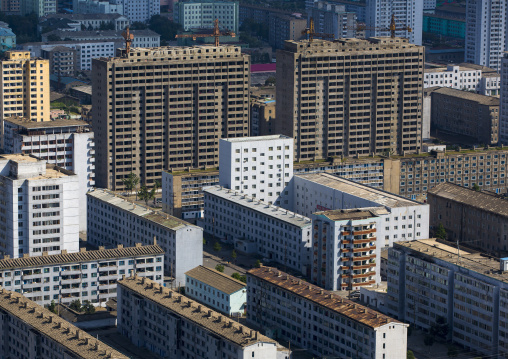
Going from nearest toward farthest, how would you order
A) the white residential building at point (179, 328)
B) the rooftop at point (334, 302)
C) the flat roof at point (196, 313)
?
the white residential building at point (179, 328), the flat roof at point (196, 313), the rooftop at point (334, 302)

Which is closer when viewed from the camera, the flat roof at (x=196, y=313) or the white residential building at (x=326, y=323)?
the flat roof at (x=196, y=313)

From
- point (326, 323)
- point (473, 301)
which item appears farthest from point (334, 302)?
point (473, 301)

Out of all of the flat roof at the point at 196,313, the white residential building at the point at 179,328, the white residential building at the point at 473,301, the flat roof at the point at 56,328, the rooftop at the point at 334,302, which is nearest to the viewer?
the flat roof at the point at 56,328

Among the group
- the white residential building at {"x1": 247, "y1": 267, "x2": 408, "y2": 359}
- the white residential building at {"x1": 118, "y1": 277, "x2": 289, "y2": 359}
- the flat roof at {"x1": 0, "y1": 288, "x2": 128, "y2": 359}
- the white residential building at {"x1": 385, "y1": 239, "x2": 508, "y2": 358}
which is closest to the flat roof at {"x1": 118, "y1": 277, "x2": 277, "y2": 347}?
the white residential building at {"x1": 118, "y1": 277, "x2": 289, "y2": 359}

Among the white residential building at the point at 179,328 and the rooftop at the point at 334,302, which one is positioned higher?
the rooftop at the point at 334,302

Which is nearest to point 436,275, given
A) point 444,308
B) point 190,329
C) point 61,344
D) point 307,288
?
point 444,308

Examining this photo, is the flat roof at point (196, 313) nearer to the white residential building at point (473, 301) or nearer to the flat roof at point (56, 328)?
the flat roof at point (56, 328)

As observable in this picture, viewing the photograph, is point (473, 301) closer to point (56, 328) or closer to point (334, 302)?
point (334, 302)

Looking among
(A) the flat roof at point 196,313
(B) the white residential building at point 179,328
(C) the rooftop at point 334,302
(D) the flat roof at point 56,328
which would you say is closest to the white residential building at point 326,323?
(C) the rooftop at point 334,302
